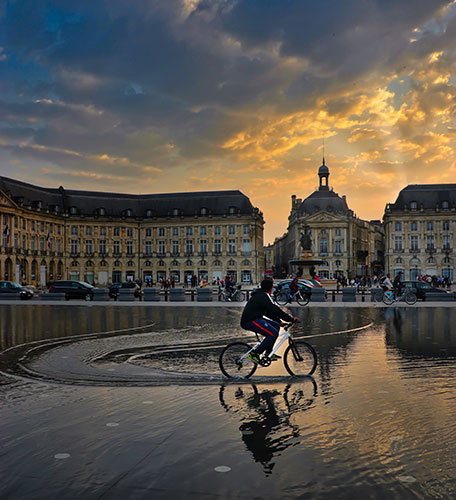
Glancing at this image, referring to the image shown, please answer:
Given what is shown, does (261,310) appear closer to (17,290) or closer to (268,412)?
(268,412)

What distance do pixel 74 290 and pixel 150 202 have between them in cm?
6950

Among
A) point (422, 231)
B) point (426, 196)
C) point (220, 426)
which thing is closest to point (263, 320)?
point (220, 426)

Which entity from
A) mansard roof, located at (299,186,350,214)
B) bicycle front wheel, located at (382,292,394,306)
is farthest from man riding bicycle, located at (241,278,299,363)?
mansard roof, located at (299,186,350,214)

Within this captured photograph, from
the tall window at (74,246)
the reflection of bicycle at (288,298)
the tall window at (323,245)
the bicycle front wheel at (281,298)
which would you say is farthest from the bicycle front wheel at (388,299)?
the tall window at (323,245)

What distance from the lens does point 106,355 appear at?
12.7 metres

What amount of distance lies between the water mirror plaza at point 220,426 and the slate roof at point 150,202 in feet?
308

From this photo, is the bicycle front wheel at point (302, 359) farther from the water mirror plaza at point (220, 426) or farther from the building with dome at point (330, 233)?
the building with dome at point (330, 233)

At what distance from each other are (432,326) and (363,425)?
13.8 m

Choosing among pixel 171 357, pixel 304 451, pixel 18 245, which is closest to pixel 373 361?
pixel 171 357

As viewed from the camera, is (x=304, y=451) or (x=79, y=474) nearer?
(x=79, y=474)

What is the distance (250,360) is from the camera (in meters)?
10.2

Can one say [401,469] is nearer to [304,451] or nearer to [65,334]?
[304,451]

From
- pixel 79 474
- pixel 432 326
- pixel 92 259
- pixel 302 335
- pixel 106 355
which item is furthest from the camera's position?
pixel 92 259

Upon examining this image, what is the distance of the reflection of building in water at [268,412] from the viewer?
6.09 metres
